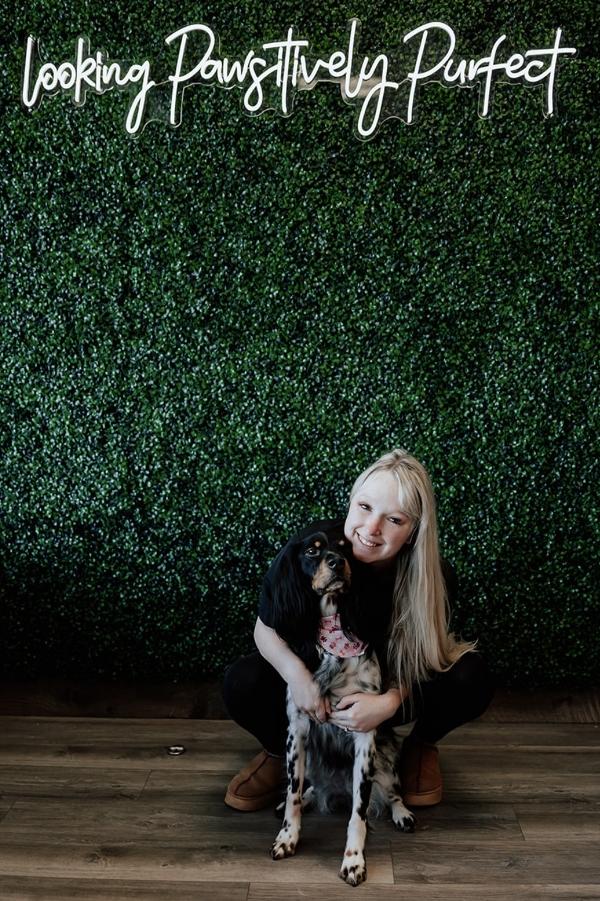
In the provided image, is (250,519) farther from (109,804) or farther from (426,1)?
(426,1)

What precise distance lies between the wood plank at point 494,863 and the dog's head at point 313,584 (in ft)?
1.82

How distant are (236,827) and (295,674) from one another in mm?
439

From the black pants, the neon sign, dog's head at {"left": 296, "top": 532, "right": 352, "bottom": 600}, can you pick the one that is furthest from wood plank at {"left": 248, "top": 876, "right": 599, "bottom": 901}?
the neon sign

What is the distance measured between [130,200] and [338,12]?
2.73 ft

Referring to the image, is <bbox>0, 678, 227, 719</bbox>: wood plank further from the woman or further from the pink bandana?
the pink bandana

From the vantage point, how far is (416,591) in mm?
1979

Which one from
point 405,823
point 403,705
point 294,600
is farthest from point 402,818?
point 294,600

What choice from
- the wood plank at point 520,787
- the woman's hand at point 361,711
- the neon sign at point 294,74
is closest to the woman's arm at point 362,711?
the woman's hand at point 361,711

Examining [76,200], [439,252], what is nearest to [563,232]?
[439,252]

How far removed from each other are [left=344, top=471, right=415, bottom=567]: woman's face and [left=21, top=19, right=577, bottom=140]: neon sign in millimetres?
1163

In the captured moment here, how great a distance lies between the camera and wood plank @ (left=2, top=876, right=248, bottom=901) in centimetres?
175

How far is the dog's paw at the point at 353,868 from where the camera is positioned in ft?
5.92

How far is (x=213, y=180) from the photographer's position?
2.47 m

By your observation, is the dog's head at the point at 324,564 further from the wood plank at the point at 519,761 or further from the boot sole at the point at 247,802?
the wood plank at the point at 519,761
